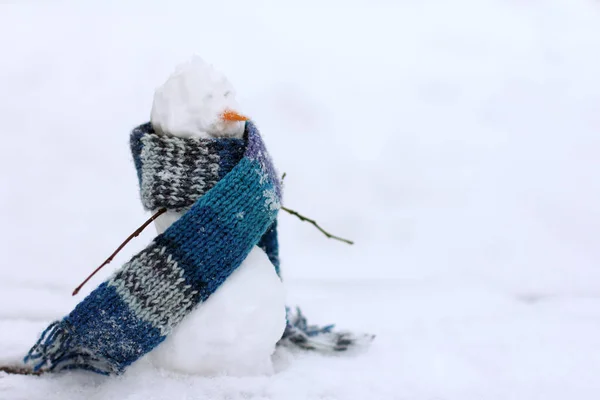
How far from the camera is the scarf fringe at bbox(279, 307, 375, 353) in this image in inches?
36.8

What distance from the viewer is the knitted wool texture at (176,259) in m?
0.69

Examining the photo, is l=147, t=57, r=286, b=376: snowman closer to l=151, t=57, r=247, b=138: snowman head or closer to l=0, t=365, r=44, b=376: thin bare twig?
l=151, t=57, r=247, b=138: snowman head

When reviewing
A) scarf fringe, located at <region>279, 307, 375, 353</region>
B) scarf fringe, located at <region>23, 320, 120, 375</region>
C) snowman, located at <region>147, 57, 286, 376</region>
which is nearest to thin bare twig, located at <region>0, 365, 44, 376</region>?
scarf fringe, located at <region>23, 320, 120, 375</region>

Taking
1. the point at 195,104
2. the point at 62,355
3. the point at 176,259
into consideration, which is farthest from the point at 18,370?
the point at 195,104

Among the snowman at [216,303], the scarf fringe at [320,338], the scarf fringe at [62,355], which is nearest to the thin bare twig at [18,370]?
the scarf fringe at [62,355]

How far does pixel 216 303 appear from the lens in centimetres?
71

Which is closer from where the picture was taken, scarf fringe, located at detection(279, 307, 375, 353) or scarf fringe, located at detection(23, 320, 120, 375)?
scarf fringe, located at detection(23, 320, 120, 375)

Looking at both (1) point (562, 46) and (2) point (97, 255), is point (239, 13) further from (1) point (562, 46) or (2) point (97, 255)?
(1) point (562, 46)

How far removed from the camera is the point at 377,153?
155 cm

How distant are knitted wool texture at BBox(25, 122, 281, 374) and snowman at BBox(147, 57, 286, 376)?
0.8 inches

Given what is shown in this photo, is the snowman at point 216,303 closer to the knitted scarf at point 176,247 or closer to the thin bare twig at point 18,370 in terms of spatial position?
the knitted scarf at point 176,247

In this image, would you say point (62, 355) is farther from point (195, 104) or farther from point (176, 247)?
point (195, 104)

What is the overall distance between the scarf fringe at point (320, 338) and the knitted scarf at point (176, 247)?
26 cm

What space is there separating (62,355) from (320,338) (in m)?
0.40
